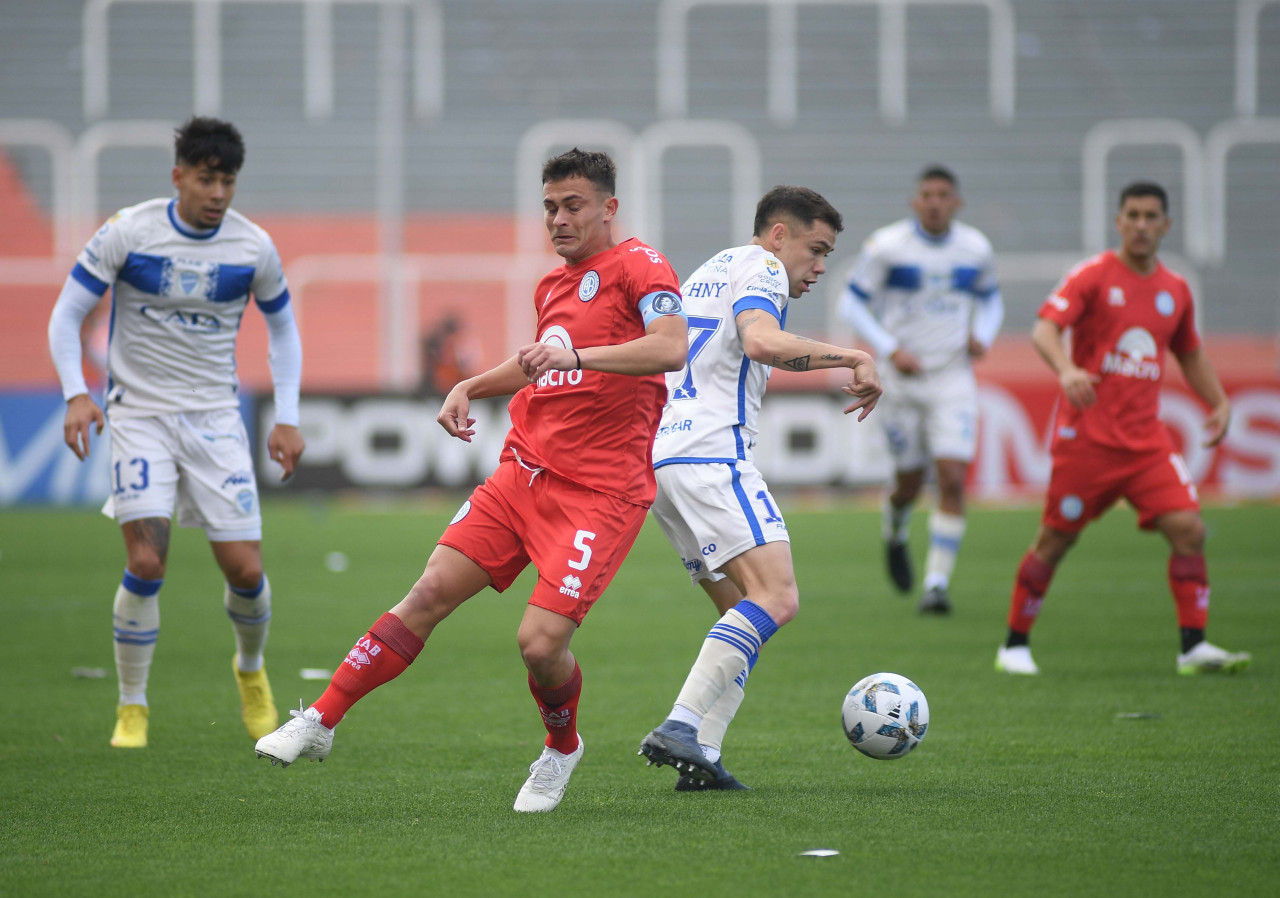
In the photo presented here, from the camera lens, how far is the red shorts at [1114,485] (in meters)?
6.68

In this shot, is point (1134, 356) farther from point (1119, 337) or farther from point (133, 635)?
point (133, 635)

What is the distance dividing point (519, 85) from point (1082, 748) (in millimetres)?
19403

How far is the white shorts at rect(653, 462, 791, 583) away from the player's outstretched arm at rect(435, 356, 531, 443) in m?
0.63

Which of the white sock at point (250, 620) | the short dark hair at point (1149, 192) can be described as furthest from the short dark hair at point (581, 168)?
the short dark hair at point (1149, 192)

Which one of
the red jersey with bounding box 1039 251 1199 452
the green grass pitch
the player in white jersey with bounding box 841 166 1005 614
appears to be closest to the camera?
the green grass pitch

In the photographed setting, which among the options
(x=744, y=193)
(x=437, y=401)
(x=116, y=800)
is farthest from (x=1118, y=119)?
(x=116, y=800)

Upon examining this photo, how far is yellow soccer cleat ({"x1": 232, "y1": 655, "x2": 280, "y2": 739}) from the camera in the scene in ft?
18.6

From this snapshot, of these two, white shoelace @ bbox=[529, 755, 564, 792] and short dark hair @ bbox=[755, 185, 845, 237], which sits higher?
short dark hair @ bbox=[755, 185, 845, 237]

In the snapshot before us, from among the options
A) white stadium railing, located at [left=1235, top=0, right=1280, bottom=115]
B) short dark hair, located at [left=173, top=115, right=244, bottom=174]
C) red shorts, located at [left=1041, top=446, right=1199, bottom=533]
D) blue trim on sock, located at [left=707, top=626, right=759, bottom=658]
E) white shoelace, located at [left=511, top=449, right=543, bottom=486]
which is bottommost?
blue trim on sock, located at [left=707, top=626, right=759, bottom=658]

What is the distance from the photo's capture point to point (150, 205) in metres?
5.54

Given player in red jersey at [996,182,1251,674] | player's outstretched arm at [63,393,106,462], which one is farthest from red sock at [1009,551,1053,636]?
player's outstretched arm at [63,393,106,462]

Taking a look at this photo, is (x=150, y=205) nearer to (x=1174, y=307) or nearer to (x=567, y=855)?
(x=567, y=855)

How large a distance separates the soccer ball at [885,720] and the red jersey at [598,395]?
3.37 feet

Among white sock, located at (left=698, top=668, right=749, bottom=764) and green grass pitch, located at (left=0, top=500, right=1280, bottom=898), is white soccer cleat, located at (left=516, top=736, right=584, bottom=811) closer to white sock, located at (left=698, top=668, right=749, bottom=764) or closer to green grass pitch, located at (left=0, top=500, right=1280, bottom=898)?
green grass pitch, located at (left=0, top=500, right=1280, bottom=898)
